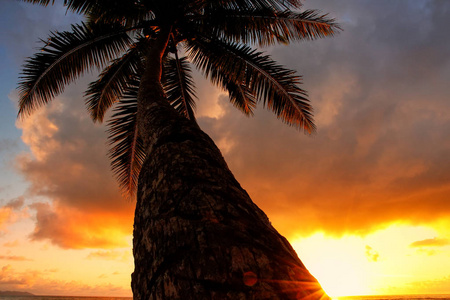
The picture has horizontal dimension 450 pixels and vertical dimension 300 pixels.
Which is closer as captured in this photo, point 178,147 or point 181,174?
point 181,174

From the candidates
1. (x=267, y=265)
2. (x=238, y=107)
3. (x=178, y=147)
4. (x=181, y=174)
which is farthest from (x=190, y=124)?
(x=238, y=107)

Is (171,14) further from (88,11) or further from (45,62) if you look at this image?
(45,62)

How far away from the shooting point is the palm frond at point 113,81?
281 inches

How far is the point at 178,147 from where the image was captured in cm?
184

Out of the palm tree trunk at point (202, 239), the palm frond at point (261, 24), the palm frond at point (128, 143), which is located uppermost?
the palm frond at point (261, 24)

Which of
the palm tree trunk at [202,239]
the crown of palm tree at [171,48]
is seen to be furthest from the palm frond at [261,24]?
the palm tree trunk at [202,239]

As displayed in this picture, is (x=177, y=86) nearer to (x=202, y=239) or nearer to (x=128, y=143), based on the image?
(x=128, y=143)

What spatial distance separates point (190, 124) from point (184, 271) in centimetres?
127

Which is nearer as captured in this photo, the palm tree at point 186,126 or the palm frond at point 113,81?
the palm tree at point 186,126

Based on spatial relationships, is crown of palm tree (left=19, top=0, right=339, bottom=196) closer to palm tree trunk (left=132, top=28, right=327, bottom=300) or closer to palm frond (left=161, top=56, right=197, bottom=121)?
palm frond (left=161, top=56, right=197, bottom=121)

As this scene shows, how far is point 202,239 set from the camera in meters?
1.15

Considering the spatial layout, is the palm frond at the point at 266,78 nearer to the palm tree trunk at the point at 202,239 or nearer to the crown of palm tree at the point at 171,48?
the crown of palm tree at the point at 171,48

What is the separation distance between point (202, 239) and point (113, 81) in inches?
278

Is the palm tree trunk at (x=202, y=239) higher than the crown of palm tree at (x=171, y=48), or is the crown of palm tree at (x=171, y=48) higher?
the crown of palm tree at (x=171, y=48)
